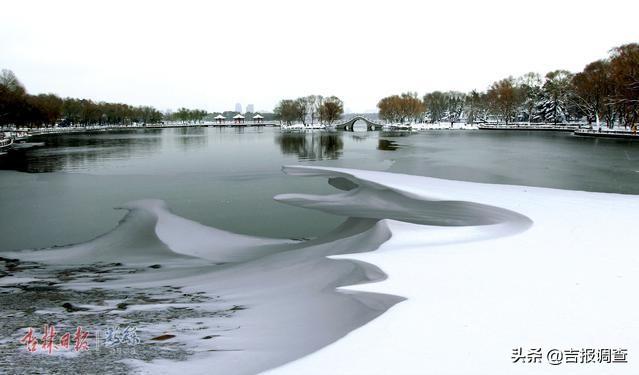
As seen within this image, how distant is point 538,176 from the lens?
73.6ft

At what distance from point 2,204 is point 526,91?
4860 inches

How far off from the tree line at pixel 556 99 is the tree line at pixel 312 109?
19.4 meters

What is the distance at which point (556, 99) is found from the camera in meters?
98.2

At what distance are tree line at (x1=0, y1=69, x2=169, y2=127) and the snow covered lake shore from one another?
69.4 metres

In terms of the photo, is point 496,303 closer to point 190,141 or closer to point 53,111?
point 190,141

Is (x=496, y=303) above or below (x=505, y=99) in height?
below

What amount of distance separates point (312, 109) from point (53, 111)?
3109 inches

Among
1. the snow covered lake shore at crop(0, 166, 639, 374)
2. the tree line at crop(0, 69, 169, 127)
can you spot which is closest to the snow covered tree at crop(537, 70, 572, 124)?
the snow covered lake shore at crop(0, 166, 639, 374)

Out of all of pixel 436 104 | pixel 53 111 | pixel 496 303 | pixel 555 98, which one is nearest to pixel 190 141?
pixel 53 111

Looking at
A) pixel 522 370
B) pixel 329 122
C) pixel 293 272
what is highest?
pixel 329 122

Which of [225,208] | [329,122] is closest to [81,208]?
[225,208]

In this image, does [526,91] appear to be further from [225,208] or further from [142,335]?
[142,335]

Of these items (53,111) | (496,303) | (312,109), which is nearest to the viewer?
(496,303)

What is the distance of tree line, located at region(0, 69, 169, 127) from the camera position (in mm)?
67938
